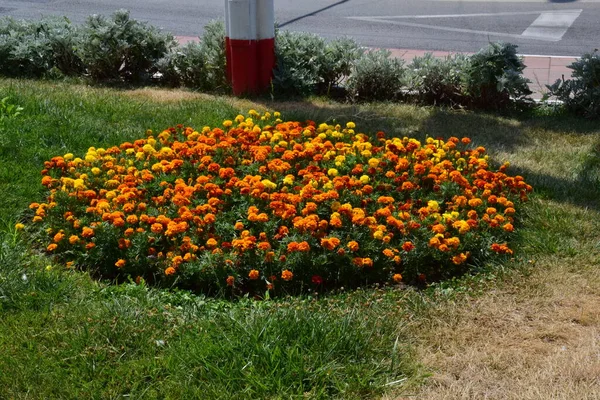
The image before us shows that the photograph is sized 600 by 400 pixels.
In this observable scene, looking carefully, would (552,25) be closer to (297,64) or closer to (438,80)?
(438,80)

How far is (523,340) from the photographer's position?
414 cm

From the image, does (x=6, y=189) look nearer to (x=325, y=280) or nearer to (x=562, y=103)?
(x=325, y=280)

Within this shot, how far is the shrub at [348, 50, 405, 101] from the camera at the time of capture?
27.5 feet

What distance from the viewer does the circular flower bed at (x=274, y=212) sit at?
15.4 feet

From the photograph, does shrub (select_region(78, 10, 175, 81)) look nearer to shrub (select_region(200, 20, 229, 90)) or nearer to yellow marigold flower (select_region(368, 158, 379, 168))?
shrub (select_region(200, 20, 229, 90))

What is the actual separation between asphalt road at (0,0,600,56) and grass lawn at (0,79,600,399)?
8.17 m

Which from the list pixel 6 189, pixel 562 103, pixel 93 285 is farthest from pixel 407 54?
pixel 93 285

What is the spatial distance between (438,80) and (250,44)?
1.98 metres

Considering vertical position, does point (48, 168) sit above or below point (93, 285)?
above

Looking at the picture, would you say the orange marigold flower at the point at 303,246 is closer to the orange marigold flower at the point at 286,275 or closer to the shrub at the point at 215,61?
the orange marigold flower at the point at 286,275

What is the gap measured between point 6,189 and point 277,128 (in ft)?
7.00

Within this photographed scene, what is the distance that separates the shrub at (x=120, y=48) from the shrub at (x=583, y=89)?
435 cm

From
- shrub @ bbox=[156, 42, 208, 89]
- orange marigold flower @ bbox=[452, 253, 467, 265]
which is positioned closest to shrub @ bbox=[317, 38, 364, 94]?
shrub @ bbox=[156, 42, 208, 89]

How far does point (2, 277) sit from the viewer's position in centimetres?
441
